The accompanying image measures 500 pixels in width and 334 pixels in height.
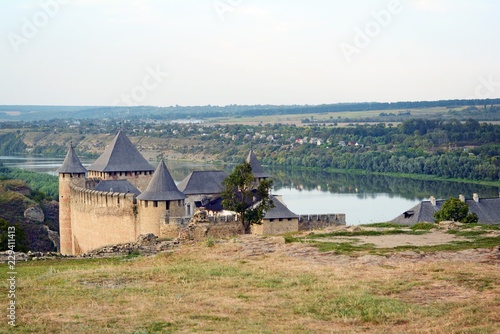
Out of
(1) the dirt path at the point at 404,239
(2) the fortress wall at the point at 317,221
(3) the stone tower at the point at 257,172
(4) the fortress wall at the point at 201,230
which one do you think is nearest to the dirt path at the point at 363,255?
(1) the dirt path at the point at 404,239

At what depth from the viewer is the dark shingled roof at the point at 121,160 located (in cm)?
2834

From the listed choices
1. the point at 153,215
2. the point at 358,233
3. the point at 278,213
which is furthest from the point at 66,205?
the point at 358,233

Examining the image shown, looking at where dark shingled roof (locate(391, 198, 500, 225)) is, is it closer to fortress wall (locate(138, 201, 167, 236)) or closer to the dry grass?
fortress wall (locate(138, 201, 167, 236))

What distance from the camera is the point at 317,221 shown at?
24781 mm

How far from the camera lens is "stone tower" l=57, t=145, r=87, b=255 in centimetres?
2961

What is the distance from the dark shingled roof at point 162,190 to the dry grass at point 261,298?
322 inches

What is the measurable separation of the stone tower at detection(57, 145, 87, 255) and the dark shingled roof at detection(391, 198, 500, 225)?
11.8 meters

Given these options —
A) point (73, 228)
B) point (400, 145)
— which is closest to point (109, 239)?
point (73, 228)

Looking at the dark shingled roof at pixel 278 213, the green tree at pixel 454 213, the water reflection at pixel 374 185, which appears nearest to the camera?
the dark shingled roof at pixel 278 213

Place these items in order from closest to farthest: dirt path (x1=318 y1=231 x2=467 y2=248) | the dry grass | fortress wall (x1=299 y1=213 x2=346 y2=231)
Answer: the dry grass, dirt path (x1=318 y1=231 x2=467 y2=248), fortress wall (x1=299 y1=213 x2=346 y2=231)

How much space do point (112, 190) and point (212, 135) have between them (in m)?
92.6

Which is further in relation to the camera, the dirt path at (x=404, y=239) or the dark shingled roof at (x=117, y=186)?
the dark shingled roof at (x=117, y=186)

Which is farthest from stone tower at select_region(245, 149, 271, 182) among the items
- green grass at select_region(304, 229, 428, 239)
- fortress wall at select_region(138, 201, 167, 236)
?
green grass at select_region(304, 229, 428, 239)

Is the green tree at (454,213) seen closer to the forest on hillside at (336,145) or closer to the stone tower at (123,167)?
the stone tower at (123,167)
